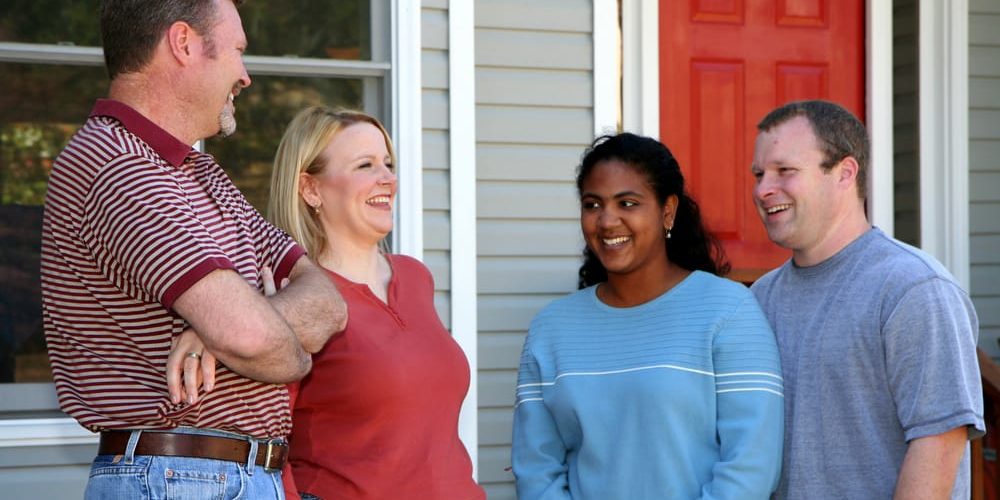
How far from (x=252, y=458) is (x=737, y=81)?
3.15 meters

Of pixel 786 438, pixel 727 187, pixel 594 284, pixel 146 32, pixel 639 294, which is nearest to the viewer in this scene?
pixel 146 32

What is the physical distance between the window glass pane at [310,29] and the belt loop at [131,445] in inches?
89.1

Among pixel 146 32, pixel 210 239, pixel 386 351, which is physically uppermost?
pixel 146 32

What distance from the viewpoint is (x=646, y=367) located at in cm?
306

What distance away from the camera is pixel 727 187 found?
4918 millimetres

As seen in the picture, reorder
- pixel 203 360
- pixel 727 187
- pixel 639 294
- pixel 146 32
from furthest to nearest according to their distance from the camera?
pixel 727 187, pixel 639 294, pixel 146 32, pixel 203 360

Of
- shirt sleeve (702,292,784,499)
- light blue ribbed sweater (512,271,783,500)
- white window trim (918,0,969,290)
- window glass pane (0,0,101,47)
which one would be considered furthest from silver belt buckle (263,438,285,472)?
white window trim (918,0,969,290)

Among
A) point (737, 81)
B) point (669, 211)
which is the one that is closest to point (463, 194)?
point (669, 211)

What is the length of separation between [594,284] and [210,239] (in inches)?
59.0

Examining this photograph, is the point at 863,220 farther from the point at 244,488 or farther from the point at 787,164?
the point at 244,488

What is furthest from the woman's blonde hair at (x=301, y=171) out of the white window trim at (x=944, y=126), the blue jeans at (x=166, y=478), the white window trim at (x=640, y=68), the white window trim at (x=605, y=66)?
the white window trim at (x=944, y=126)

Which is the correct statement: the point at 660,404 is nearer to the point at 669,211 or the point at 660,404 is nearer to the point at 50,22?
the point at 669,211

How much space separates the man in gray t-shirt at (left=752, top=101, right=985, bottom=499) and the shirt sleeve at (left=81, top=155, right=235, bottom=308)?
140cm

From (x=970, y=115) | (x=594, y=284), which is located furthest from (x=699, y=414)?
(x=970, y=115)
